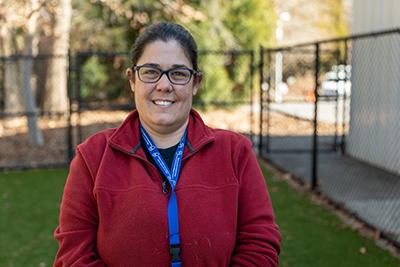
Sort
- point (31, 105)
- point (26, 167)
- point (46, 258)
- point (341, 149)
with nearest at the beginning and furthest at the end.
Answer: point (46, 258) < point (26, 167) < point (341, 149) < point (31, 105)

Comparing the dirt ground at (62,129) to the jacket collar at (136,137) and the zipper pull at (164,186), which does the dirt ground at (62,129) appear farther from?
the zipper pull at (164,186)

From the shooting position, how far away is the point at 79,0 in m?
16.2

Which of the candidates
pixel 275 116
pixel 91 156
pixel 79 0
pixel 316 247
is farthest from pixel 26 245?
pixel 275 116

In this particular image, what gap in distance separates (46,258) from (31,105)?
23.7 feet

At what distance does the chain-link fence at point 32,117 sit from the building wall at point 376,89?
5.21 m

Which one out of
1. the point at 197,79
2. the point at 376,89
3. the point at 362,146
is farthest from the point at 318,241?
the point at 362,146

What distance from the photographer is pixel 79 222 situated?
2096 mm

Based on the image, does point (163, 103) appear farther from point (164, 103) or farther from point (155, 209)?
point (155, 209)

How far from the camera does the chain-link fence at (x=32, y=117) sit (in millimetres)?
11127

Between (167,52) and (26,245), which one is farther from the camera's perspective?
(26,245)

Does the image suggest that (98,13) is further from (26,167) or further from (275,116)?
(26,167)

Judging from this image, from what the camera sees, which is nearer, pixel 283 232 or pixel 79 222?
pixel 79 222

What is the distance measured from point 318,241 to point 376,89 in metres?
4.56

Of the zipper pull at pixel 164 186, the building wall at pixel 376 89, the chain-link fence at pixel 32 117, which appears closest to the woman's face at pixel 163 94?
the zipper pull at pixel 164 186
